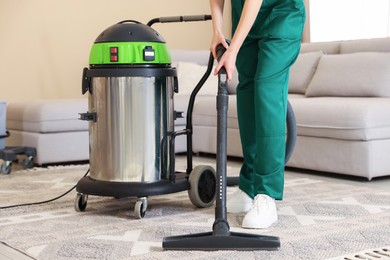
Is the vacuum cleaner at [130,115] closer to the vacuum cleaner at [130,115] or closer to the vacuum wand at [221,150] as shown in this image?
the vacuum cleaner at [130,115]

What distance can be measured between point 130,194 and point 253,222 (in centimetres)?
46

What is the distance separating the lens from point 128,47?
7.23 feet

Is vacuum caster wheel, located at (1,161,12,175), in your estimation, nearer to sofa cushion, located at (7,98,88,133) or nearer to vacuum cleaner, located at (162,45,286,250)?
sofa cushion, located at (7,98,88,133)

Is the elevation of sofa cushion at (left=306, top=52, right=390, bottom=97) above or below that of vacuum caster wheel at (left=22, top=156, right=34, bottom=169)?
above

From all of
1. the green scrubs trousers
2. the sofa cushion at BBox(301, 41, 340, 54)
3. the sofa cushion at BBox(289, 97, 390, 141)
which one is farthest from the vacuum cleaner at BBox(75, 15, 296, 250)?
the sofa cushion at BBox(301, 41, 340, 54)

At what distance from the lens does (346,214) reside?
7.36ft

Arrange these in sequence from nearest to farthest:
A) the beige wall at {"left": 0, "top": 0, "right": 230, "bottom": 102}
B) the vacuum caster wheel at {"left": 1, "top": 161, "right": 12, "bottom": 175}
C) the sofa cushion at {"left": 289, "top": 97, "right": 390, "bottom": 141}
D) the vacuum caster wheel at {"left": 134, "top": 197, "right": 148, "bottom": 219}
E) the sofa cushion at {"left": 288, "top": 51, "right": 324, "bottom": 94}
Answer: the vacuum caster wheel at {"left": 134, "top": 197, "right": 148, "bottom": 219} < the sofa cushion at {"left": 289, "top": 97, "right": 390, "bottom": 141} < the vacuum caster wheel at {"left": 1, "top": 161, "right": 12, "bottom": 175} < the sofa cushion at {"left": 288, "top": 51, "right": 324, "bottom": 94} < the beige wall at {"left": 0, "top": 0, "right": 230, "bottom": 102}

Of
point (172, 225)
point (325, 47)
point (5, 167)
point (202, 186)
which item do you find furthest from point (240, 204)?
point (325, 47)

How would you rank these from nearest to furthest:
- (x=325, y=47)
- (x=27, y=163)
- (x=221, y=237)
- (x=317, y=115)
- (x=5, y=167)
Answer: (x=221, y=237)
(x=317, y=115)
(x=5, y=167)
(x=27, y=163)
(x=325, y=47)

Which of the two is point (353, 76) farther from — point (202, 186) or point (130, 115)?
point (130, 115)

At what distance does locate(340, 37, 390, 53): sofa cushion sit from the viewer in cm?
386

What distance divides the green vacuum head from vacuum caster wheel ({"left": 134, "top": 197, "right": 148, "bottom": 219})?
0.49 m

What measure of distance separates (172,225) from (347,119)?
4.36 ft

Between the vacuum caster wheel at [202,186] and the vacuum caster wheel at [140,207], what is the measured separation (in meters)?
0.21
